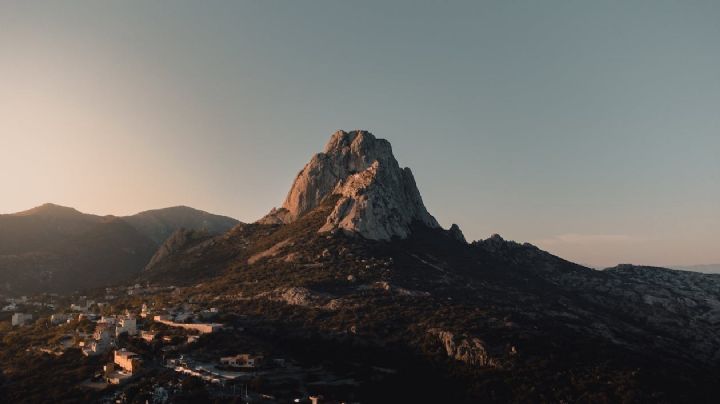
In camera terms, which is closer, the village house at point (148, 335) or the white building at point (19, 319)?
the village house at point (148, 335)

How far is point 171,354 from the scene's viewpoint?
295 feet

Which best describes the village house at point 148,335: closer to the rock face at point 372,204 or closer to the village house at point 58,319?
the village house at point 58,319

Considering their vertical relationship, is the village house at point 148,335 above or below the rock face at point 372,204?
below

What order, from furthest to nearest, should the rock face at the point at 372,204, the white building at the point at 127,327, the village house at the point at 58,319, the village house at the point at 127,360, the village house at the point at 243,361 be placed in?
the rock face at the point at 372,204
the village house at the point at 58,319
the white building at the point at 127,327
the village house at the point at 243,361
the village house at the point at 127,360

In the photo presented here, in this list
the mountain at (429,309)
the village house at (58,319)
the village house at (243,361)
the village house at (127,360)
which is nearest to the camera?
the village house at (127,360)

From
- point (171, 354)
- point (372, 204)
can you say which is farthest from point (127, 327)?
point (372, 204)

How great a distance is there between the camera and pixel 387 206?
6781 inches

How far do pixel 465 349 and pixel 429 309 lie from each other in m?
21.1

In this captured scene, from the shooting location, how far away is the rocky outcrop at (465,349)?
289 feet

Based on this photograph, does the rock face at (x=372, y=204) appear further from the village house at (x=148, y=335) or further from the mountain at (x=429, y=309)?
the village house at (x=148, y=335)

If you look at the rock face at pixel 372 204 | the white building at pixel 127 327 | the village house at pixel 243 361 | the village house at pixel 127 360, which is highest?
the rock face at pixel 372 204

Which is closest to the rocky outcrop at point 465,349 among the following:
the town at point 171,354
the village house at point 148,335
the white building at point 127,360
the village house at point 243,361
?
the town at point 171,354

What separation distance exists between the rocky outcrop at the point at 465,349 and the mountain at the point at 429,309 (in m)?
0.19

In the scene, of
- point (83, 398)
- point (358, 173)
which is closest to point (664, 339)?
point (358, 173)
